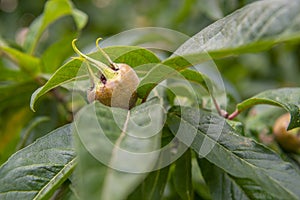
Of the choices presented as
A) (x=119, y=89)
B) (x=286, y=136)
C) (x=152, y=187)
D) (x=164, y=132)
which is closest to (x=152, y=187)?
(x=152, y=187)

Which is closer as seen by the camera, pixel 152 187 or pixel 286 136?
pixel 152 187

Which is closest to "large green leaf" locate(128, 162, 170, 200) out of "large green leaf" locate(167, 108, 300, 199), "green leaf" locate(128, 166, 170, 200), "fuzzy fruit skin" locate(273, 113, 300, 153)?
"green leaf" locate(128, 166, 170, 200)

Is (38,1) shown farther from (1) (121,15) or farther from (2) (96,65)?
(2) (96,65)

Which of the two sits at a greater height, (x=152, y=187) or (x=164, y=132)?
(x=164, y=132)

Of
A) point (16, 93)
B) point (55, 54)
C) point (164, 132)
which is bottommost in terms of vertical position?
point (16, 93)

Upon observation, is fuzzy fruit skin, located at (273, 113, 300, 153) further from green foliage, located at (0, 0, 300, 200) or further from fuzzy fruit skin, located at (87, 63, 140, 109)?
fuzzy fruit skin, located at (87, 63, 140, 109)

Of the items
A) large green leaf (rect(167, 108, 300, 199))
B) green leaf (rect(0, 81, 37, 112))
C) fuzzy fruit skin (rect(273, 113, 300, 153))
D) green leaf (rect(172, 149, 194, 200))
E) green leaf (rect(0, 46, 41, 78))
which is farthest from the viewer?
green leaf (rect(0, 81, 37, 112))

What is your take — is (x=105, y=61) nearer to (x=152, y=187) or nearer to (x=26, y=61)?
(x=152, y=187)

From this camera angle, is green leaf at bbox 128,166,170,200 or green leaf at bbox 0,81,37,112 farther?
green leaf at bbox 0,81,37,112
